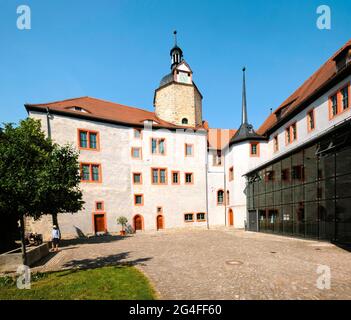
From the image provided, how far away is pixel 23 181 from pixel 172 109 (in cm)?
2810

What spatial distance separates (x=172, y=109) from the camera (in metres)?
34.8

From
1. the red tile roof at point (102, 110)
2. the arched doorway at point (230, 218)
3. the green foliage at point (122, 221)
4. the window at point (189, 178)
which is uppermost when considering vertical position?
the red tile roof at point (102, 110)

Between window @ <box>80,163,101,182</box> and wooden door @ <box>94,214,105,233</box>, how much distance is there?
4162 millimetres

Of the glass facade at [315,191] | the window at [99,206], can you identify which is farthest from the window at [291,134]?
the window at [99,206]

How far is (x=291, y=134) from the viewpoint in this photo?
24594mm

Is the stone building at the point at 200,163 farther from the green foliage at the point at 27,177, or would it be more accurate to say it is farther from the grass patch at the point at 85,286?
the grass patch at the point at 85,286

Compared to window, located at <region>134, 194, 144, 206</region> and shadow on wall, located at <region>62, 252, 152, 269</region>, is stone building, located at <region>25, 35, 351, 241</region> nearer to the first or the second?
window, located at <region>134, 194, 144, 206</region>

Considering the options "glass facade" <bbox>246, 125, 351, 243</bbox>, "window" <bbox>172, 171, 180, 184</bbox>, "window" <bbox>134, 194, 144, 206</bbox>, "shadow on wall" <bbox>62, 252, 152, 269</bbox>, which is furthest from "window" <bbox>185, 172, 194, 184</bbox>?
"shadow on wall" <bbox>62, 252, 152, 269</bbox>

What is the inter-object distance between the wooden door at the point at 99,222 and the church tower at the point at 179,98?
1748 cm

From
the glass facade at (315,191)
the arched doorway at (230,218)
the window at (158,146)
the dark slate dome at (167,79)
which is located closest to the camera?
the glass facade at (315,191)

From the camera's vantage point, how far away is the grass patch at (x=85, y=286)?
241 inches

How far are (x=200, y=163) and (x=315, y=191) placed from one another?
55.4ft
